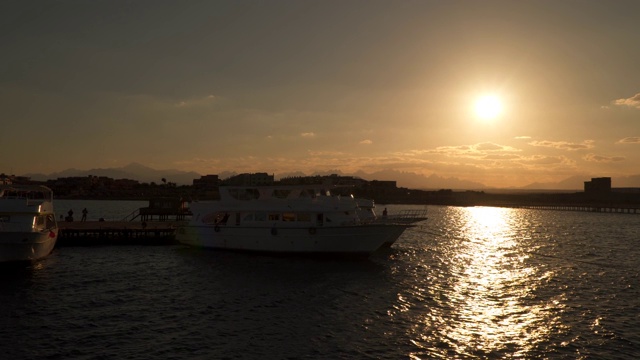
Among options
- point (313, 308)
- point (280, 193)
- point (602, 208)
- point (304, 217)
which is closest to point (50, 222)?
point (280, 193)

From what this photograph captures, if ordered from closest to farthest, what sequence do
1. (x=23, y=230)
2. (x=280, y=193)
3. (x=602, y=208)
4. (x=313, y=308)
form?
(x=313, y=308), (x=23, y=230), (x=280, y=193), (x=602, y=208)

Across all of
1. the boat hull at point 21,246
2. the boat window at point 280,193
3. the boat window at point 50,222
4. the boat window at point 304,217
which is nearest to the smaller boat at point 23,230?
the boat hull at point 21,246

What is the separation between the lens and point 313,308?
26484 mm

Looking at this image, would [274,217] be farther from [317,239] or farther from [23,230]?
[23,230]

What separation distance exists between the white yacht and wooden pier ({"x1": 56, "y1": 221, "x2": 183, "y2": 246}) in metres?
8.49

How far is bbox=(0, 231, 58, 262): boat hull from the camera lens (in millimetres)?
34125

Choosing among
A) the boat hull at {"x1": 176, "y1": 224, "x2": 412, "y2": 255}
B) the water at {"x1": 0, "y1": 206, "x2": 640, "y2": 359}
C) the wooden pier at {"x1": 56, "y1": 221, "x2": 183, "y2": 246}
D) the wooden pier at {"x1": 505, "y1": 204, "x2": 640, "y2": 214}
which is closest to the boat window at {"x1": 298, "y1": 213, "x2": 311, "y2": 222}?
the boat hull at {"x1": 176, "y1": 224, "x2": 412, "y2": 255}

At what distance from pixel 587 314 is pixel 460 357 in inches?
448

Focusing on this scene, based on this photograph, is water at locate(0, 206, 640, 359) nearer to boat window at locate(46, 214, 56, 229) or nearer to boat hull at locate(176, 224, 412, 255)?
boat hull at locate(176, 224, 412, 255)

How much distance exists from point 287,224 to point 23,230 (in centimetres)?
2158

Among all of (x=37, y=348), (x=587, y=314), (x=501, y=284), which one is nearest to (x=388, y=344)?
(x=587, y=314)

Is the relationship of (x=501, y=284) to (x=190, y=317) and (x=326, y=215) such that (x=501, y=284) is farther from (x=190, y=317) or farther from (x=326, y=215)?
(x=190, y=317)

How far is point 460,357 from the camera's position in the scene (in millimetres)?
18891

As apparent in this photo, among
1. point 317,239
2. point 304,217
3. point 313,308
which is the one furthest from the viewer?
point 304,217
